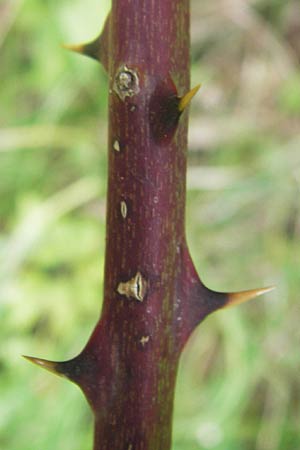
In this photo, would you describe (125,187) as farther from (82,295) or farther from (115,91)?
(82,295)

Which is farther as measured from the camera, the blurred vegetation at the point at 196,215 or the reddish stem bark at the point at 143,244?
the blurred vegetation at the point at 196,215

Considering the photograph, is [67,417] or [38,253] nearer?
[67,417]

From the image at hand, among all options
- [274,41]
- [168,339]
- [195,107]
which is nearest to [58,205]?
[195,107]

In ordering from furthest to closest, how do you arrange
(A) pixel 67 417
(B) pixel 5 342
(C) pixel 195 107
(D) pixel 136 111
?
(C) pixel 195 107, (B) pixel 5 342, (A) pixel 67 417, (D) pixel 136 111

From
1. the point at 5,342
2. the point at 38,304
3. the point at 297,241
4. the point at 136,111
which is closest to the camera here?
the point at 136,111

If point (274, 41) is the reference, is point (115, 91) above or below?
below
